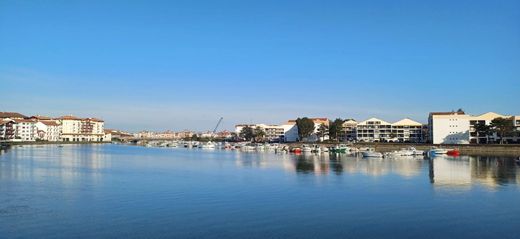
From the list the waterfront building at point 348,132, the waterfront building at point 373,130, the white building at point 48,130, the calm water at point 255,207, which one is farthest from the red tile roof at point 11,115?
the calm water at point 255,207

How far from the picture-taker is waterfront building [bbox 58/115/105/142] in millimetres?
105375

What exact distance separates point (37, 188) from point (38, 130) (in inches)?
3247

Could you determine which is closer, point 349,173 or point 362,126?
point 349,173

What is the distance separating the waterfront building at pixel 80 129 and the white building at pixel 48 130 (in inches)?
97.1

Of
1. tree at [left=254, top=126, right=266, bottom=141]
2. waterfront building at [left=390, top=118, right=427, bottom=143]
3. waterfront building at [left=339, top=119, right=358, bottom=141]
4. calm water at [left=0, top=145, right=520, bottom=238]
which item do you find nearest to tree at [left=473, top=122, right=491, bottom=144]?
waterfront building at [left=390, top=118, right=427, bottom=143]

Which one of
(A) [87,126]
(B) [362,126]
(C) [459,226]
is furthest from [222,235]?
(A) [87,126]

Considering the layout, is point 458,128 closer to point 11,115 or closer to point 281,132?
point 281,132

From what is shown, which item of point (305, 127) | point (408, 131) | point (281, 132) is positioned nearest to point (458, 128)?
point (408, 131)

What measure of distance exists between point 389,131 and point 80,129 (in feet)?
231

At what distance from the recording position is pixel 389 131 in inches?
3223

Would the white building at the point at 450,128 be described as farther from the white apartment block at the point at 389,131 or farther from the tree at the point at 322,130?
the tree at the point at 322,130

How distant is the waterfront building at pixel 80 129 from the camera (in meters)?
105

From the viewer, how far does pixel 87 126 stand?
11212cm

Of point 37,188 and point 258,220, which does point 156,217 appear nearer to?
point 258,220
